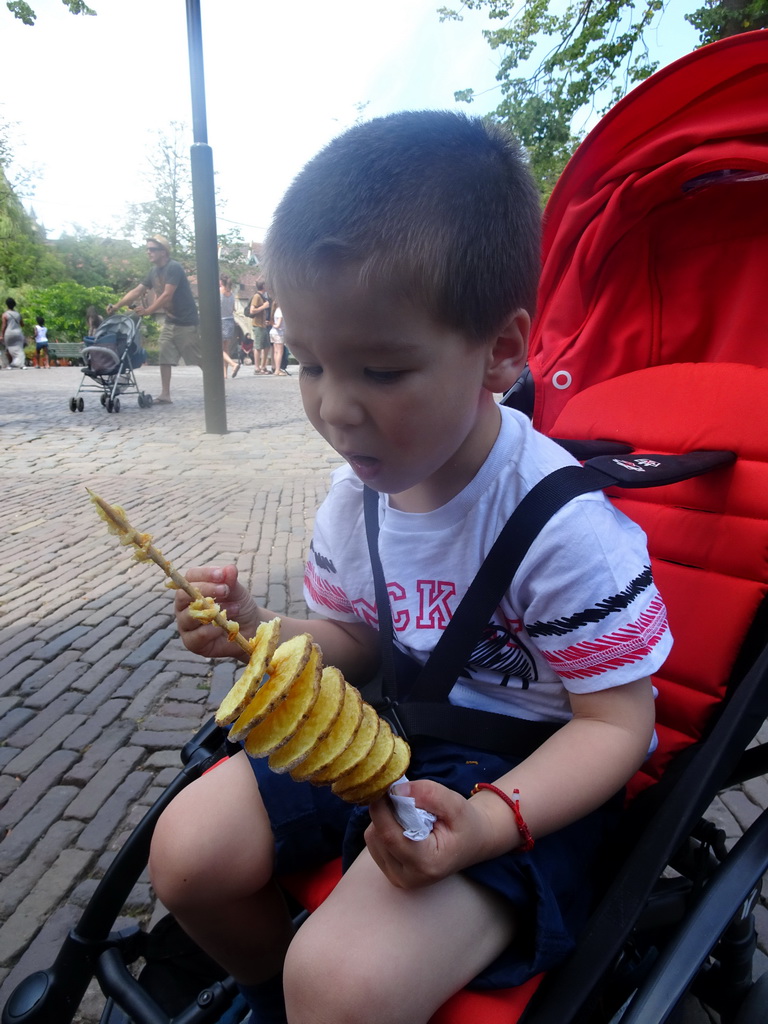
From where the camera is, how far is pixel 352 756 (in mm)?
898

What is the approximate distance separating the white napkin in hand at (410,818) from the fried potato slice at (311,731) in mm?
122

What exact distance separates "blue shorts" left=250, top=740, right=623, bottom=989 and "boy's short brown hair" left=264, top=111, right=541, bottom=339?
737 mm

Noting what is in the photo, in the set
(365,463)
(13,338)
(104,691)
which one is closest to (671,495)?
(365,463)

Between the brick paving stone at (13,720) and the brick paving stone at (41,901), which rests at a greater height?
the brick paving stone at (13,720)

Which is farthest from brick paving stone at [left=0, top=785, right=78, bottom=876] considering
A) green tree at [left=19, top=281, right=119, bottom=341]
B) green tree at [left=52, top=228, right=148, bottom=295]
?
green tree at [left=52, top=228, right=148, bottom=295]

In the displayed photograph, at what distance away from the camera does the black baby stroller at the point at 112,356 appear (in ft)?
31.1

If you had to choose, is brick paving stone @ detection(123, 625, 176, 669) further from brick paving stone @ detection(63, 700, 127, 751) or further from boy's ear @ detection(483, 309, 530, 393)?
boy's ear @ detection(483, 309, 530, 393)

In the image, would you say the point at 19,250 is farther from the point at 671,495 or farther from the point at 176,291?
the point at 671,495

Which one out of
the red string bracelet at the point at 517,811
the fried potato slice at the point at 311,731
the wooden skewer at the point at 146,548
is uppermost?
the wooden skewer at the point at 146,548

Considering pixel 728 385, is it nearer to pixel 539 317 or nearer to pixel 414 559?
pixel 539 317

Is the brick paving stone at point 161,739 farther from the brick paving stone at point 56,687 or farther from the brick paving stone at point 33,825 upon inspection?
the brick paving stone at point 56,687

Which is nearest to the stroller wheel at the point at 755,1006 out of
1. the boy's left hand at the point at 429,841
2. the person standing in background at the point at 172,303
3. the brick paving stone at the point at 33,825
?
the boy's left hand at the point at 429,841

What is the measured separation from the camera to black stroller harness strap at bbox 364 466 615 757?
48.3 inches

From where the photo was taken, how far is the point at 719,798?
2.53 metres
